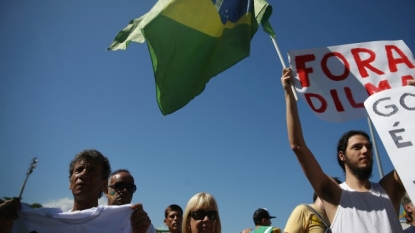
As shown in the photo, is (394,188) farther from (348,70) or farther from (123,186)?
(123,186)

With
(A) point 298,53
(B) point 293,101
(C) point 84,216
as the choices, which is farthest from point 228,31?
(C) point 84,216

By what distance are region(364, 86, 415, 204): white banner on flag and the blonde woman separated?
5.14ft

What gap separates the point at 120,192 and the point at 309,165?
7.18 feet

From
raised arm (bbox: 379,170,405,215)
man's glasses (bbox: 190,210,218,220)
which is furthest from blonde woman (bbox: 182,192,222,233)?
raised arm (bbox: 379,170,405,215)

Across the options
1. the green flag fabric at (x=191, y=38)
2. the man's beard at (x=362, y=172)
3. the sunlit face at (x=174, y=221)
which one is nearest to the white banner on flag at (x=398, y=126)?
the man's beard at (x=362, y=172)

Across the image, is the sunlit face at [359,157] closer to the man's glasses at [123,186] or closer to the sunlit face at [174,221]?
the man's glasses at [123,186]

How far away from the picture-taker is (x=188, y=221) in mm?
2859

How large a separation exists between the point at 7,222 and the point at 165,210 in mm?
2939

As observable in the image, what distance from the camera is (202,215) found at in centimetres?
280

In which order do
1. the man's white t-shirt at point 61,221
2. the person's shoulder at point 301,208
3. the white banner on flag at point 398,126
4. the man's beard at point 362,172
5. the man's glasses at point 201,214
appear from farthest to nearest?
the person's shoulder at point 301,208 → the man's glasses at point 201,214 → the man's beard at point 362,172 → the man's white t-shirt at point 61,221 → the white banner on flag at point 398,126

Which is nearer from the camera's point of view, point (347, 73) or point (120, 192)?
point (347, 73)

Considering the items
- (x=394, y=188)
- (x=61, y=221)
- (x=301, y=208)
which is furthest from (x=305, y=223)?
(x=61, y=221)

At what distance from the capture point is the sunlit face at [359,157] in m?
2.46

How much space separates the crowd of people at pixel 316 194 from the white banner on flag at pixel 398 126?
1.81 ft
